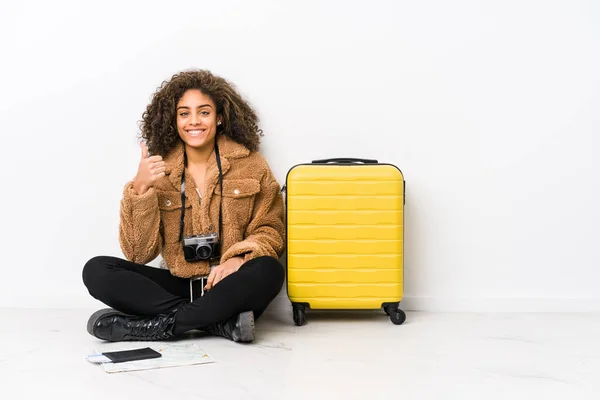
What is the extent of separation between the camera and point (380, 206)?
2408 mm

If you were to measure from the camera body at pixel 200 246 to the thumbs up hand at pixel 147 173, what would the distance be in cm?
22

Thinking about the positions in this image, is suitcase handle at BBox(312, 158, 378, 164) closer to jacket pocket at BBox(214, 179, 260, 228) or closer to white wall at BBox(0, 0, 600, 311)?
white wall at BBox(0, 0, 600, 311)

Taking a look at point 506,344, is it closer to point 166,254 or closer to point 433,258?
point 433,258

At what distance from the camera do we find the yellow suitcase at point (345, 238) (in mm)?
2404

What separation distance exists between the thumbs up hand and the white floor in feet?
1.62

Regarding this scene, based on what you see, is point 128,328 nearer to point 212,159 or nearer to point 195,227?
point 195,227

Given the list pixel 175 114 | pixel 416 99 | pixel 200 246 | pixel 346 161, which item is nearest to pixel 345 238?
pixel 346 161

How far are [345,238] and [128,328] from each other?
2.52ft

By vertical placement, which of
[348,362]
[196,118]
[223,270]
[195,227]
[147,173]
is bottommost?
[348,362]

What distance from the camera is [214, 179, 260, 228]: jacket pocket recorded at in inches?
94.4

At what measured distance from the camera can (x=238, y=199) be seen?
2416mm

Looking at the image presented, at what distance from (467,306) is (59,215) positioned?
1539 millimetres

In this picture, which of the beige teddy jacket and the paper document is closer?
the paper document


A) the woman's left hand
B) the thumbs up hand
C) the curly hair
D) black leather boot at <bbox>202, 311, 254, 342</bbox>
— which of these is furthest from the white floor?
the curly hair
